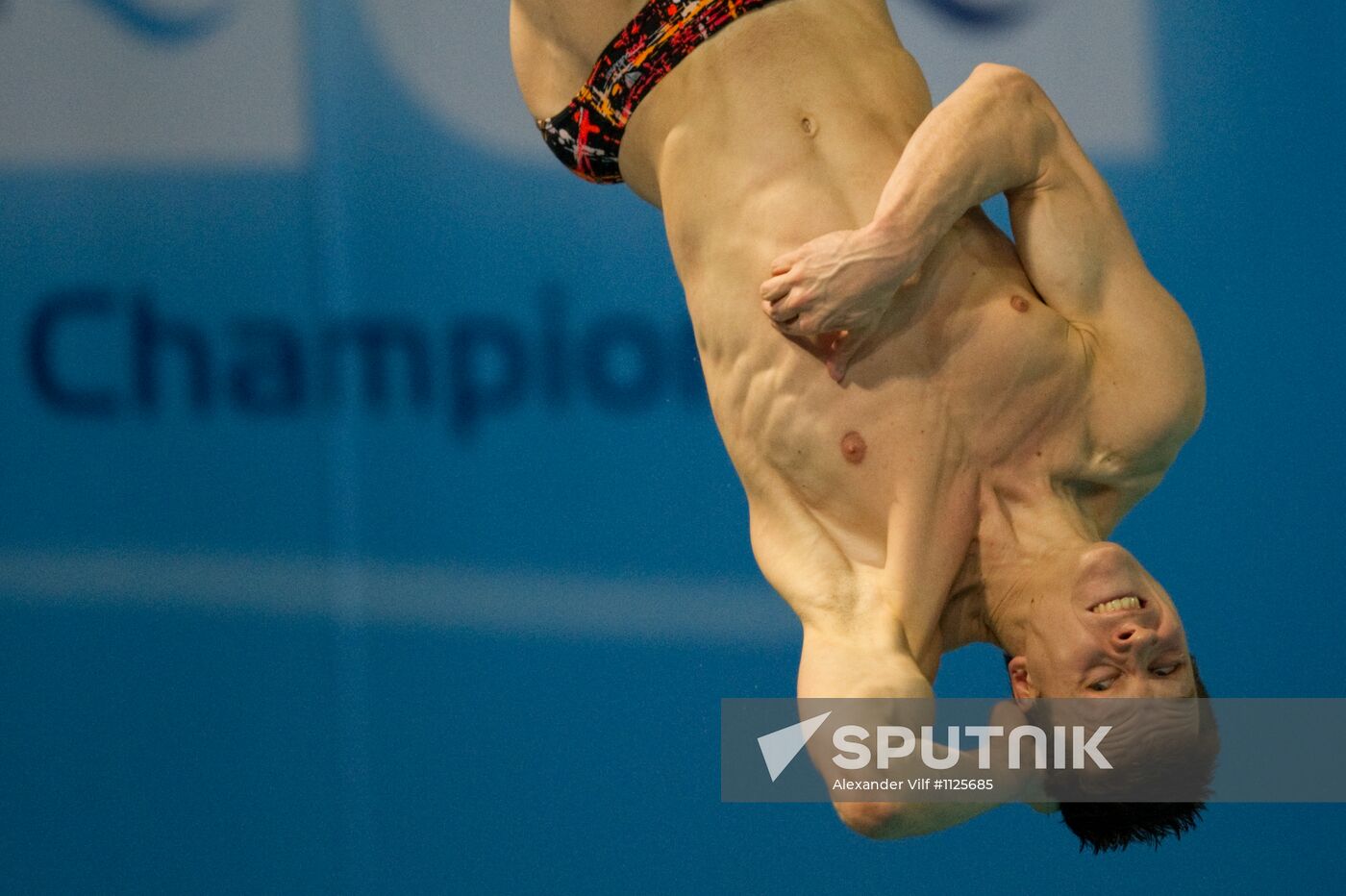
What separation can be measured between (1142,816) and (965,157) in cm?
88

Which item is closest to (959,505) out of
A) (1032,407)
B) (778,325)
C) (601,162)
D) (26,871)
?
(1032,407)

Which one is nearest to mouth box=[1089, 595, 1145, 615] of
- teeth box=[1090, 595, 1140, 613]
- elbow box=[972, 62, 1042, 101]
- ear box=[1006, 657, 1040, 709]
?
teeth box=[1090, 595, 1140, 613]

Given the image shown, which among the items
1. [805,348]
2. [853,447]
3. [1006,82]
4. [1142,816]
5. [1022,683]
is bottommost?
[1142,816]

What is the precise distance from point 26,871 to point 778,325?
2.79 meters

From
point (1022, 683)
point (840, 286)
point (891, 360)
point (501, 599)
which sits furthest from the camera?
point (501, 599)

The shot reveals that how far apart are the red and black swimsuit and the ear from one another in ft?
2.92

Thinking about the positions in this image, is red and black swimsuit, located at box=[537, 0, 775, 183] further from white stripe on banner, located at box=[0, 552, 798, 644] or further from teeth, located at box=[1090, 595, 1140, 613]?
white stripe on banner, located at box=[0, 552, 798, 644]

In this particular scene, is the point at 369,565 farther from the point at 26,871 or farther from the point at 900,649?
the point at 900,649

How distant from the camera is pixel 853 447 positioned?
6.74 ft

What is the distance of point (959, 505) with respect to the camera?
2072 mm

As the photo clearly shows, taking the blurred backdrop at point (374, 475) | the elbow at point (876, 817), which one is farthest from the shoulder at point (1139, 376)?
the blurred backdrop at point (374, 475)

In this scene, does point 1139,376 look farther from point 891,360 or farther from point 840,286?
point 840,286

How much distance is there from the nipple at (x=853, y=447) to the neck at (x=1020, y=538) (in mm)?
176

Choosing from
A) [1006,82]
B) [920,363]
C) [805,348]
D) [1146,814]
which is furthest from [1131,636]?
[1006,82]
